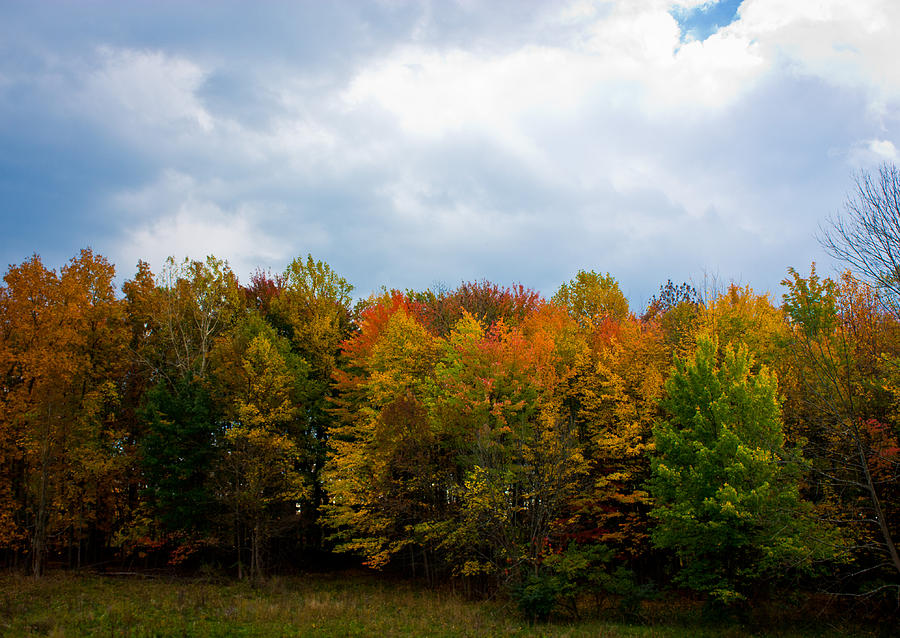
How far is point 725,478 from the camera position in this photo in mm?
21312

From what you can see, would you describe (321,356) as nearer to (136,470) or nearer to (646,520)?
(136,470)

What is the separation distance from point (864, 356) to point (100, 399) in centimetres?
3597

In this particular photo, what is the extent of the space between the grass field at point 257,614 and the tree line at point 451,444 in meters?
1.72

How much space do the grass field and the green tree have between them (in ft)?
8.18

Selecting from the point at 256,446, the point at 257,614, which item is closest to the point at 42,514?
the point at 256,446

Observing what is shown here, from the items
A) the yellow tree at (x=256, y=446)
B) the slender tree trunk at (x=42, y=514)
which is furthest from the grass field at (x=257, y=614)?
the yellow tree at (x=256, y=446)

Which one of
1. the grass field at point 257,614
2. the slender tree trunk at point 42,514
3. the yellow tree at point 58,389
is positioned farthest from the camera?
the yellow tree at point 58,389

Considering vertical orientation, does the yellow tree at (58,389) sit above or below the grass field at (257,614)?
above

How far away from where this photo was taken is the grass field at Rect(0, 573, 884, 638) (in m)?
16.2

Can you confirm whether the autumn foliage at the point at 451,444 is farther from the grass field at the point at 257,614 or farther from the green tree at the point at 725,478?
the grass field at the point at 257,614

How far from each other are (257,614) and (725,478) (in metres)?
17.5

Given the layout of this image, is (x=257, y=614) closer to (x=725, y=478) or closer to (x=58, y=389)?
(x=58, y=389)

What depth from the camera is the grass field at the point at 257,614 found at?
53.1 ft

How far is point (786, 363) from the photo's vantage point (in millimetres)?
25562
